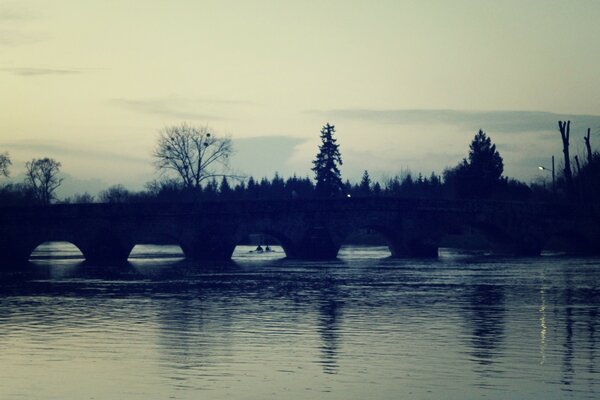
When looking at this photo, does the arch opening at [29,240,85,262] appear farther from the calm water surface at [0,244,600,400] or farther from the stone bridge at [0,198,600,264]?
the calm water surface at [0,244,600,400]

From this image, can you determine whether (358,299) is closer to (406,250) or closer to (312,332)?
(312,332)

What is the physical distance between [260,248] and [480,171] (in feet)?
97.8

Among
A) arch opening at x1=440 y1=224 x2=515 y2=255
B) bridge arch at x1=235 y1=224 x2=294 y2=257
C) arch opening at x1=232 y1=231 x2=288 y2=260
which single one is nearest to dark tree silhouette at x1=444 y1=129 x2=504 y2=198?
arch opening at x1=440 y1=224 x2=515 y2=255

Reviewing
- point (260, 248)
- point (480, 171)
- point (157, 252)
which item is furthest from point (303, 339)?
point (480, 171)

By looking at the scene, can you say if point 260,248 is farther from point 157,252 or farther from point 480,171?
point 480,171

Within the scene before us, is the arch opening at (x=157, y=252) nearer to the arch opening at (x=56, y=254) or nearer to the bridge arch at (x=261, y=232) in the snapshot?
the arch opening at (x=56, y=254)

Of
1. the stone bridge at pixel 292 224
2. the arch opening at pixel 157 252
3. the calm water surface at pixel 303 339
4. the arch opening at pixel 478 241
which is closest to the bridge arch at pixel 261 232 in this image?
the stone bridge at pixel 292 224

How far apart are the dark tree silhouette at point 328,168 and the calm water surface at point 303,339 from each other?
75811 mm

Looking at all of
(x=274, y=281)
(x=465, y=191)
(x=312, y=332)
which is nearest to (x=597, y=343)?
(x=312, y=332)

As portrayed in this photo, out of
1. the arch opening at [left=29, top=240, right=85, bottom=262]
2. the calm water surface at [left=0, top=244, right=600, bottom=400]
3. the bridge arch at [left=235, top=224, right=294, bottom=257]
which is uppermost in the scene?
the bridge arch at [left=235, top=224, right=294, bottom=257]

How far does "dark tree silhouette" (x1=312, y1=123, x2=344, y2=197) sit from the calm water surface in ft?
Result: 249

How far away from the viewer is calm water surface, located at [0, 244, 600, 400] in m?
19.9

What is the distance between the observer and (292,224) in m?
77.3

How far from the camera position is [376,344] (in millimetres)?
25547
